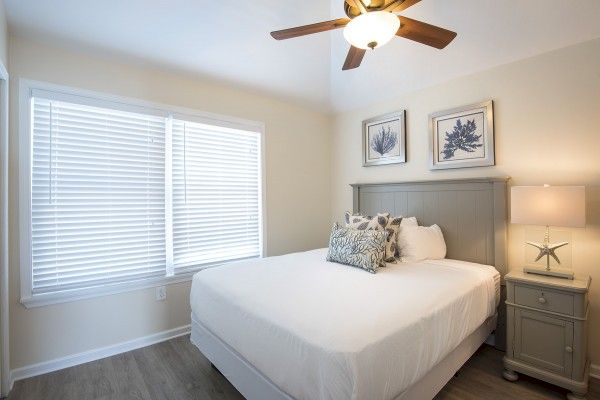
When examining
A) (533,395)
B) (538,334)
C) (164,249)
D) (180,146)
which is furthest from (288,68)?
(533,395)

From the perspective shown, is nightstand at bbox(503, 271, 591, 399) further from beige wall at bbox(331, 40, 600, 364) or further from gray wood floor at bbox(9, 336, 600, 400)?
beige wall at bbox(331, 40, 600, 364)

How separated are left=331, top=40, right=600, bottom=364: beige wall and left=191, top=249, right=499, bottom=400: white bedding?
2.19 ft

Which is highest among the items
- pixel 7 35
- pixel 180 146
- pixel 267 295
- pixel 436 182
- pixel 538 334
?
pixel 7 35

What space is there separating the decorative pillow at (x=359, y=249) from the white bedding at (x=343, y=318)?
0.30 feet

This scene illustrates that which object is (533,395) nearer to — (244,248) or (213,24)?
(244,248)

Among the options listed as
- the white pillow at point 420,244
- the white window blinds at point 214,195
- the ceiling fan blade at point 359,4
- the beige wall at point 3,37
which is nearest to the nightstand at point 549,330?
the white pillow at point 420,244

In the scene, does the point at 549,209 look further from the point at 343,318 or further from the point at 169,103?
the point at 169,103

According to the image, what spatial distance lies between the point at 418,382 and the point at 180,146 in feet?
8.68

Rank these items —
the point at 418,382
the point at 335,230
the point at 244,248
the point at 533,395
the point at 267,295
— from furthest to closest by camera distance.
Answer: the point at 244,248, the point at 335,230, the point at 533,395, the point at 267,295, the point at 418,382

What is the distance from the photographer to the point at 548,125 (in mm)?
2264

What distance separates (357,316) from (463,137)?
7.12ft

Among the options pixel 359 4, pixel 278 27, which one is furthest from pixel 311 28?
→ pixel 278 27

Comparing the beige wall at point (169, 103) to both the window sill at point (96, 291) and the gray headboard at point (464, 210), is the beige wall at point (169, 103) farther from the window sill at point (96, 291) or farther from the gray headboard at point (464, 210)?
the gray headboard at point (464, 210)

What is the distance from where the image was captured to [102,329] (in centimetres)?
238
